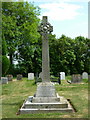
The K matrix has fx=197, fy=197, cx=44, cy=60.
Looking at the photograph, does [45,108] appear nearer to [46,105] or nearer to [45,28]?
[46,105]

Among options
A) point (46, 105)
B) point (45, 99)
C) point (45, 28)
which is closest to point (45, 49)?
point (45, 28)

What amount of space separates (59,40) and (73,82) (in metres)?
13.6

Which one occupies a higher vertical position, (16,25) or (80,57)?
(16,25)

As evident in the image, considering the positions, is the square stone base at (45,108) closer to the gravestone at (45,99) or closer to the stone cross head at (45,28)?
the gravestone at (45,99)

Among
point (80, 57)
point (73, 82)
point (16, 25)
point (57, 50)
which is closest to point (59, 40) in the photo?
point (57, 50)

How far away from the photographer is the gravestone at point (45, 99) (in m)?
7.66

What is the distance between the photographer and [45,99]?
8219mm

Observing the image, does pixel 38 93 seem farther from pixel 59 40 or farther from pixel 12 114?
pixel 59 40

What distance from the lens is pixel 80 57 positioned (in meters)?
31.4

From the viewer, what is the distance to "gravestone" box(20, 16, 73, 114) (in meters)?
7.66

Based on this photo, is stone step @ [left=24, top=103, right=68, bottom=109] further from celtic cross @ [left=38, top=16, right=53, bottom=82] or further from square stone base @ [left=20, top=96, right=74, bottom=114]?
celtic cross @ [left=38, top=16, right=53, bottom=82]

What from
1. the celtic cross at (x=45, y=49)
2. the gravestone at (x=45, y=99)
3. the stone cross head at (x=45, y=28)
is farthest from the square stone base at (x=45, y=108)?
the stone cross head at (x=45, y=28)

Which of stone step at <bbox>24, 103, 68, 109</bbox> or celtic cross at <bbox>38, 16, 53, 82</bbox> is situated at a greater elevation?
celtic cross at <bbox>38, 16, 53, 82</bbox>

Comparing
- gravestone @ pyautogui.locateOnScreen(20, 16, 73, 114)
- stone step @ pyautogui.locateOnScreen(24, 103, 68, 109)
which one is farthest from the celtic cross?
stone step @ pyautogui.locateOnScreen(24, 103, 68, 109)
